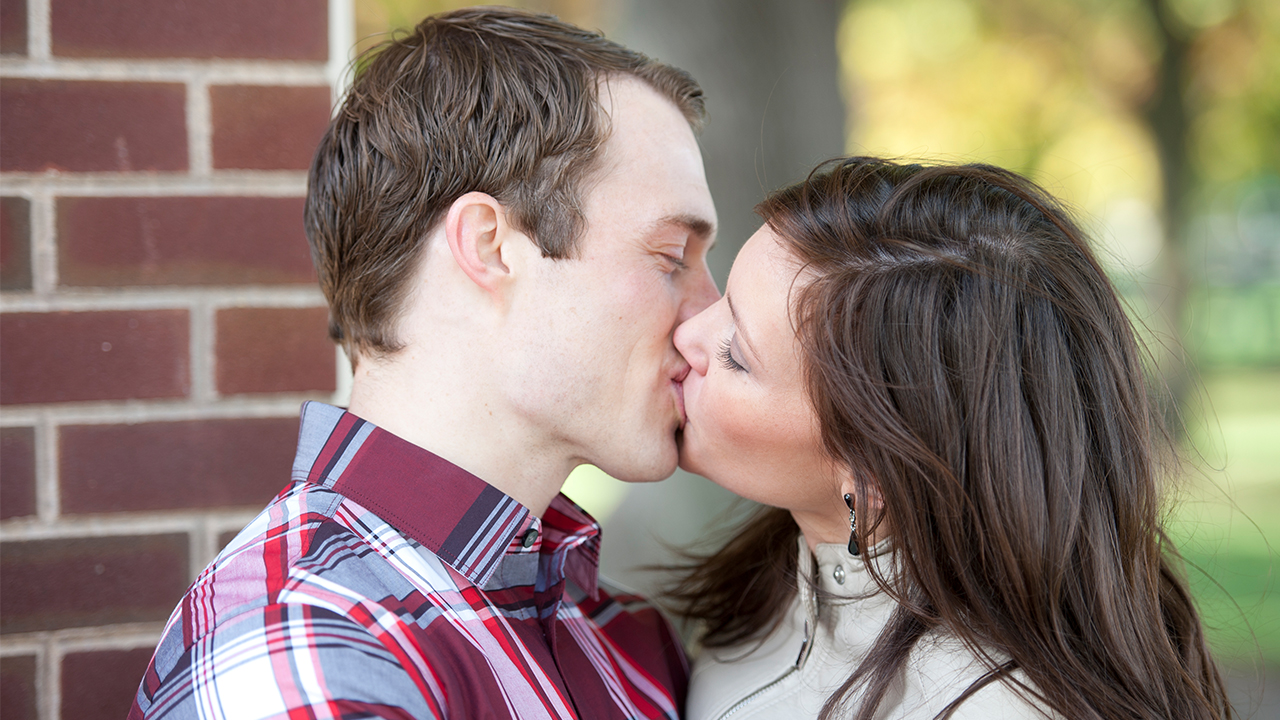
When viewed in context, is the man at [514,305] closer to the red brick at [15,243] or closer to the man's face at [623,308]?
the man's face at [623,308]

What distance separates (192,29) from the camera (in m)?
1.54

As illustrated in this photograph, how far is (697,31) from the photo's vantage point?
129 inches

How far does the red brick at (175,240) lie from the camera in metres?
1.50

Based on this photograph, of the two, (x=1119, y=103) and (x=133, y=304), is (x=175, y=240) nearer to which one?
(x=133, y=304)

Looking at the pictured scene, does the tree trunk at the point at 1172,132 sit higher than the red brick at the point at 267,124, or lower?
higher

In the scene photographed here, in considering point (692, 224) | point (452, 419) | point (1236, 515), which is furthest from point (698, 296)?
point (1236, 515)

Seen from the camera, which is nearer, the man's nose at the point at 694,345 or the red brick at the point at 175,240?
the red brick at the point at 175,240

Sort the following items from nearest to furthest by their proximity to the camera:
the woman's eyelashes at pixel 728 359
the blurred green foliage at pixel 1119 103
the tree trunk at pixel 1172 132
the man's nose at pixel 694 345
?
the woman's eyelashes at pixel 728 359 < the man's nose at pixel 694 345 < the tree trunk at pixel 1172 132 < the blurred green foliage at pixel 1119 103

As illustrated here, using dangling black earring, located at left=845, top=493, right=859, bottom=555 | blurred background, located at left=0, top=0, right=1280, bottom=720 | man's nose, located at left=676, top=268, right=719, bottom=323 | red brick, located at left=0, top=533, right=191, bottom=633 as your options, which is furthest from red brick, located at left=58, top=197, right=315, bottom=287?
dangling black earring, located at left=845, top=493, right=859, bottom=555

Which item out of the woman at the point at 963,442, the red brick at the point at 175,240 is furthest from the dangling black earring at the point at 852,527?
the red brick at the point at 175,240

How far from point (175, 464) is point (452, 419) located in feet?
1.65

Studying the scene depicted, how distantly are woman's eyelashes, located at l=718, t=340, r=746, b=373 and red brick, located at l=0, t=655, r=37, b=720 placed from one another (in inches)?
50.7

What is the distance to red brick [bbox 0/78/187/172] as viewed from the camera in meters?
1.47

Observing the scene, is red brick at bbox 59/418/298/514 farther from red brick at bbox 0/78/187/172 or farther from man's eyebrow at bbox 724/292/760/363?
man's eyebrow at bbox 724/292/760/363
